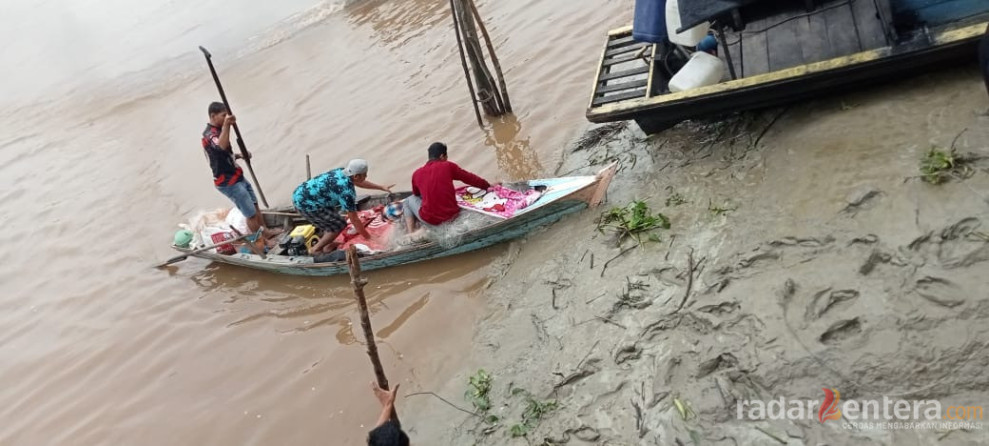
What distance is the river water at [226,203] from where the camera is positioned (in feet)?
18.9

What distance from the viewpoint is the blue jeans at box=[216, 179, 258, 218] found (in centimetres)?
702

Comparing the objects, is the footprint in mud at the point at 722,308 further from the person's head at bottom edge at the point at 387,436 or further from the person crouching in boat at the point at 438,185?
the person crouching in boat at the point at 438,185

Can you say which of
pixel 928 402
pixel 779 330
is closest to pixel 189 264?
pixel 779 330

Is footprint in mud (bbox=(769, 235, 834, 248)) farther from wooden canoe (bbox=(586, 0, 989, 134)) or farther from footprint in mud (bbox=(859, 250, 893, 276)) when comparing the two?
wooden canoe (bbox=(586, 0, 989, 134))

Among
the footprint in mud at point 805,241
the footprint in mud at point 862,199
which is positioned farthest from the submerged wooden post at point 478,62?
the footprint in mud at point 862,199

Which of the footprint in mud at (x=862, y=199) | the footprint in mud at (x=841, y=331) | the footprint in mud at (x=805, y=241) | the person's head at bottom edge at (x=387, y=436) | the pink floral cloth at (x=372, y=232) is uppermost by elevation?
the pink floral cloth at (x=372, y=232)

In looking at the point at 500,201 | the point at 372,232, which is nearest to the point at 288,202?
the point at 372,232

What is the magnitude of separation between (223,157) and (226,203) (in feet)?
9.75

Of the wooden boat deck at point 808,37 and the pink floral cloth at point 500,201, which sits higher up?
the wooden boat deck at point 808,37

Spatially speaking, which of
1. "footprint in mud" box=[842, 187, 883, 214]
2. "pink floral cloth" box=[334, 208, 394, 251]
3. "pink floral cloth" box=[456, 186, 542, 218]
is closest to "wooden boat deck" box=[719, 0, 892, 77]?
"footprint in mud" box=[842, 187, 883, 214]

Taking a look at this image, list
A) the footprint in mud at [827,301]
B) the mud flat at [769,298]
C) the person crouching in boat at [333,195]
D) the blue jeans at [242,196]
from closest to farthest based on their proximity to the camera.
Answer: the mud flat at [769,298] → the footprint in mud at [827,301] → the person crouching in boat at [333,195] → the blue jeans at [242,196]

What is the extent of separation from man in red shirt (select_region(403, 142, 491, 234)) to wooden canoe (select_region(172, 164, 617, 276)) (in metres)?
0.29

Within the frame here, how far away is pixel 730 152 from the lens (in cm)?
543

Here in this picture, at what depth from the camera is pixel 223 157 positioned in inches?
269
